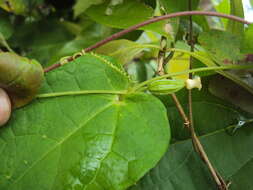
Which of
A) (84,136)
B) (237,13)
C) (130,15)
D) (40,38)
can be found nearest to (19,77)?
(84,136)

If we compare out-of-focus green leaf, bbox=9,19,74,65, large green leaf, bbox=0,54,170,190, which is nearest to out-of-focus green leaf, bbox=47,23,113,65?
out-of-focus green leaf, bbox=9,19,74,65

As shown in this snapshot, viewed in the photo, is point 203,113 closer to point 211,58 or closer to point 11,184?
point 211,58

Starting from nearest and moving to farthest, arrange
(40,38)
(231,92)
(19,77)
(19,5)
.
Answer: (19,77)
(231,92)
(19,5)
(40,38)

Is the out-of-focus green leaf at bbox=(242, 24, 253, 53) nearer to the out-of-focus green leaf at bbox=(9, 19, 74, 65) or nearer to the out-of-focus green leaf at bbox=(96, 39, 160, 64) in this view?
the out-of-focus green leaf at bbox=(96, 39, 160, 64)

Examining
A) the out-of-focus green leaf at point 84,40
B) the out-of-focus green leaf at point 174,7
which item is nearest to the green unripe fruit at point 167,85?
the out-of-focus green leaf at point 174,7

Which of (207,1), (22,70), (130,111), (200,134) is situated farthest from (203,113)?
(207,1)

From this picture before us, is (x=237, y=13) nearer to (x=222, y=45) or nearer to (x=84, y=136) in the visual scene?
(x=222, y=45)

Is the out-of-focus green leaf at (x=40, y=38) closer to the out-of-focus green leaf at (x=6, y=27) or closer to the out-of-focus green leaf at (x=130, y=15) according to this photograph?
the out-of-focus green leaf at (x=6, y=27)

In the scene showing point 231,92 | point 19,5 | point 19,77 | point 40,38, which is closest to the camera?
point 19,77
